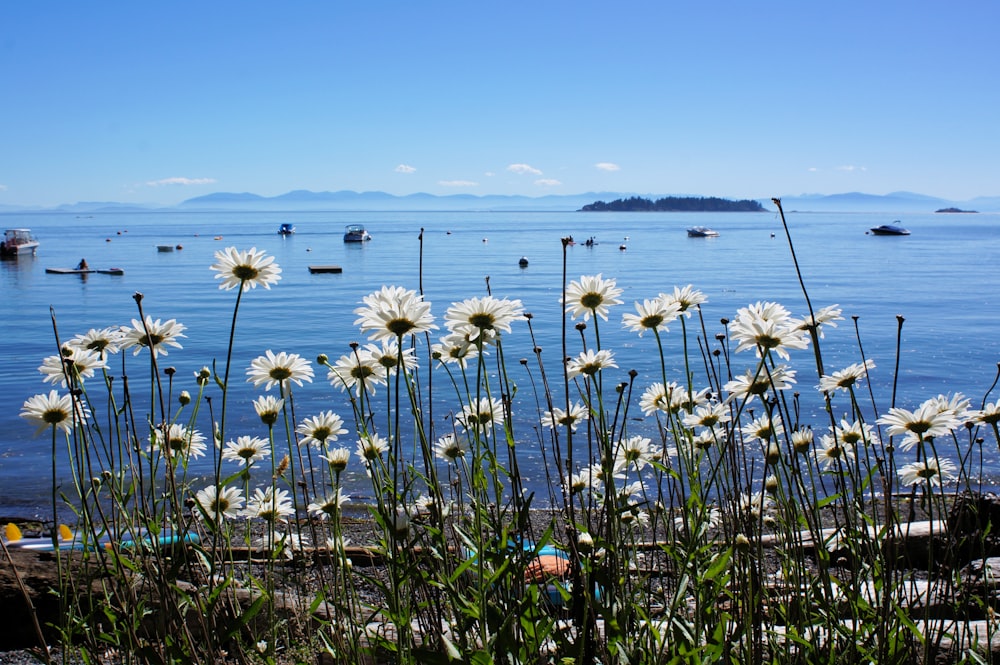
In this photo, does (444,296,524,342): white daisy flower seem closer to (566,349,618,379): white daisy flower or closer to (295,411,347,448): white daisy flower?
(566,349,618,379): white daisy flower

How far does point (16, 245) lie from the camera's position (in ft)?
194

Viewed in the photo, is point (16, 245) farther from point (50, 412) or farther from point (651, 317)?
point (651, 317)

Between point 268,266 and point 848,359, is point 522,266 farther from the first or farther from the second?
point 268,266

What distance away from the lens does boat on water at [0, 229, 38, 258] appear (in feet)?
191

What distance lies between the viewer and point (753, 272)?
147ft

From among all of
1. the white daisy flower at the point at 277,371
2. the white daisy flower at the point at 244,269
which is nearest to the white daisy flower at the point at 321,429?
the white daisy flower at the point at 277,371

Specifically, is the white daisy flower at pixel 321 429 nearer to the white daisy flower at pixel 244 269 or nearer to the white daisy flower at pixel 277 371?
the white daisy flower at pixel 277 371

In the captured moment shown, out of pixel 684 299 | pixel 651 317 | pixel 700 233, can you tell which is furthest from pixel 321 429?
pixel 700 233

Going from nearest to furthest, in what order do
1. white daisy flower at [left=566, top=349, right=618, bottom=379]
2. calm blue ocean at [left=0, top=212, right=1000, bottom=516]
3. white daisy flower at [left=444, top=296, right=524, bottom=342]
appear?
1. white daisy flower at [left=444, top=296, right=524, bottom=342]
2. white daisy flower at [left=566, top=349, right=618, bottom=379]
3. calm blue ocean at [left=0, top=212, right=1000, bottom=516]

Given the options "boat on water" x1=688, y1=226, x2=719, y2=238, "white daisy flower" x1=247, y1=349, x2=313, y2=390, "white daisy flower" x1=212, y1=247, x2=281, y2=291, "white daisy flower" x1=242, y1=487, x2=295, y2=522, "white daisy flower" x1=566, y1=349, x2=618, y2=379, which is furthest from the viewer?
"boat on water" x1=688, y1=226, x2=719, y2=238

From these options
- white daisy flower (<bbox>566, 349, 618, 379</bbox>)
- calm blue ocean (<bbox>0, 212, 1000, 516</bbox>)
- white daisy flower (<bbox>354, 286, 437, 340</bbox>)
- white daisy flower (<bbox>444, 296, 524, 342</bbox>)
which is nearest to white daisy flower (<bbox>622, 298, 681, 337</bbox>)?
white daisy flower (<bbox>566, 349, 618, 379</bbox>)

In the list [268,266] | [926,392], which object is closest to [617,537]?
[268,266]

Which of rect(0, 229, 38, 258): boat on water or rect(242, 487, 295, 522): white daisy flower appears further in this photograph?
rect(0, 229, 38, 258): boat on water

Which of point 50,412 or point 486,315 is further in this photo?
point 50,412
